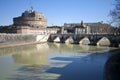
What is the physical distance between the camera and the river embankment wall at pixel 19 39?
1500 inches

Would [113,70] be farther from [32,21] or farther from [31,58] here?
[32,21]

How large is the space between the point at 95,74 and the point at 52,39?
43369 millimetres

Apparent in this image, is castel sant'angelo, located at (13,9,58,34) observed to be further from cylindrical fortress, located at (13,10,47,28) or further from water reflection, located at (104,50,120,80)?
water reflection, located at (104,50,120,80)

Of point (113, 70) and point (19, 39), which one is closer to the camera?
point (113, 70)

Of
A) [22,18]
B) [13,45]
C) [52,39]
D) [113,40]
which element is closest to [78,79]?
[13,45]

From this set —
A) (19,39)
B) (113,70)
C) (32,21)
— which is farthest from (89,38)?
(113,70)

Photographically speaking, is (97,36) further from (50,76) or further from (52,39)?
(50,76)

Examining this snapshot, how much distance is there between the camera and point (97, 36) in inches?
1843

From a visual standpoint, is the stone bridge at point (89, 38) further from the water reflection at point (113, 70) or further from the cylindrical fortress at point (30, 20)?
the water reflection at point (113, 70)

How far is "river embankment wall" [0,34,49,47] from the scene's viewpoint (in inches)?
1500

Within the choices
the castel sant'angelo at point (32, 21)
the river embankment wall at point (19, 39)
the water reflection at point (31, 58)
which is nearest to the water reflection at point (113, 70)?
the water reflection at point (31, 58)

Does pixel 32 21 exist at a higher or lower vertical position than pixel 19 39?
higher

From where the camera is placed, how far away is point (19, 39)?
43625 millimetres

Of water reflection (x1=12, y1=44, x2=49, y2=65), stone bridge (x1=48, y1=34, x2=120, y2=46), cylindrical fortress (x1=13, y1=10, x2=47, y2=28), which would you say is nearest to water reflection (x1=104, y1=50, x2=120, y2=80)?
water reflection (x1=12, y1=44, x2=49, y2=65)
